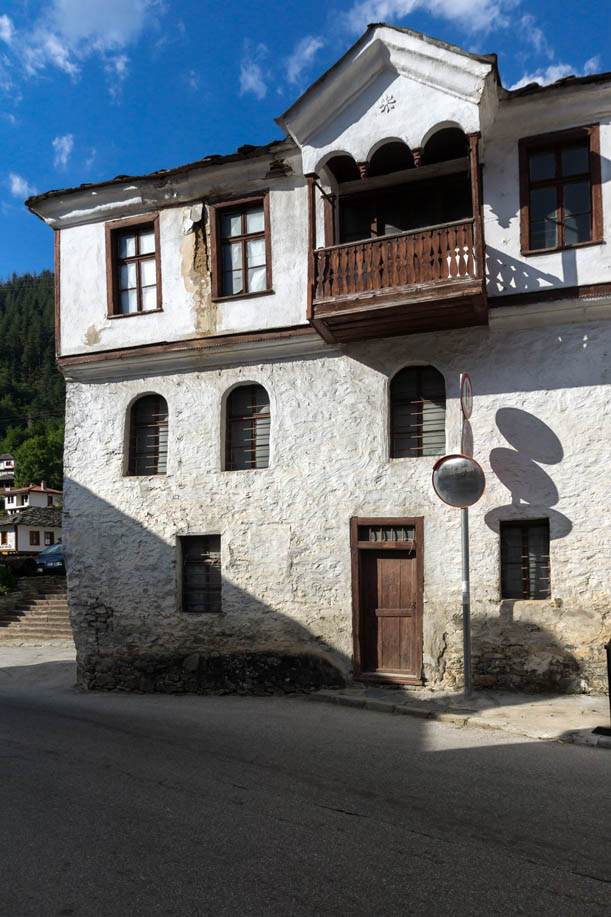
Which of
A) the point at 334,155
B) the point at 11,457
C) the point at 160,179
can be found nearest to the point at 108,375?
the point at 160,179

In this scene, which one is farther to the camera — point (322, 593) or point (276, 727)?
point (322, 593)

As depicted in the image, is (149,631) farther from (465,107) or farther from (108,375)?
(465,107)

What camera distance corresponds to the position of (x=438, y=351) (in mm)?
11602

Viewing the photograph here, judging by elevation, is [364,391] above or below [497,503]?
above

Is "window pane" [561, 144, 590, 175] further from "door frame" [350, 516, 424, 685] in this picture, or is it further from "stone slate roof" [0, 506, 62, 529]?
"stone slate roof" [0, 506, 62, 529]

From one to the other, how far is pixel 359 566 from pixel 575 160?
699 centimetres

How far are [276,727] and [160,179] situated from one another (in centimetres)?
988

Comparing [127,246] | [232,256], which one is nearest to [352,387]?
[232,256]

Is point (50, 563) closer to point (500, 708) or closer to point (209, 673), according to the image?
point (209, 673)

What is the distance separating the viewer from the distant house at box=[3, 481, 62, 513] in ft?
246

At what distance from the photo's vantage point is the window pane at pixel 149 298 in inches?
547

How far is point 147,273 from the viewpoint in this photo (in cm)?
1404

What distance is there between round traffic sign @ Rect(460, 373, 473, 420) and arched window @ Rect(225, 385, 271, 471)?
374 cm

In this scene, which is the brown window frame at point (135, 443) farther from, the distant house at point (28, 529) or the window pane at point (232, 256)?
the distant house at point (28, 529)
